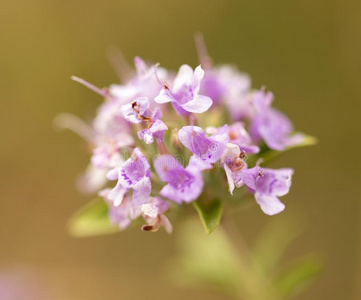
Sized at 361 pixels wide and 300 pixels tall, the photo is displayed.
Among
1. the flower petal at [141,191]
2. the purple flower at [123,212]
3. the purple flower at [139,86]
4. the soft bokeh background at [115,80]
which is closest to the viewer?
the flower petal at [141,191]

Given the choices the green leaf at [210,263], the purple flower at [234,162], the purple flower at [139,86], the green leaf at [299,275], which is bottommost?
the green leaf at [299,275]

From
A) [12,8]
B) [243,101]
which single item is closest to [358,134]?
[243,101]

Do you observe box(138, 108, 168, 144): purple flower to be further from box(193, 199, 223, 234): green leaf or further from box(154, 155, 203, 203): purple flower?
box(193, 199, 223, 234): green leaf

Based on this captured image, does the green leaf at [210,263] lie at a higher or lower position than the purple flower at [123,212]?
lower

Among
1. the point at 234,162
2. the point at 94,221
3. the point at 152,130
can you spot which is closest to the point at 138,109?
the point at 152,130

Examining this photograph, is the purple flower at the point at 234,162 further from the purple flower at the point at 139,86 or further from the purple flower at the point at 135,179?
the purple flower at the point at 139,86

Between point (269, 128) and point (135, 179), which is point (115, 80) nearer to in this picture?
point (269, 128)

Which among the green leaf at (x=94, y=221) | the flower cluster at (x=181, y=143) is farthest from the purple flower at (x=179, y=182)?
the green leaf at (x=94, y=221)

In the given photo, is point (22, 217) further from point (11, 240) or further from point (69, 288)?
point (69, 288)
